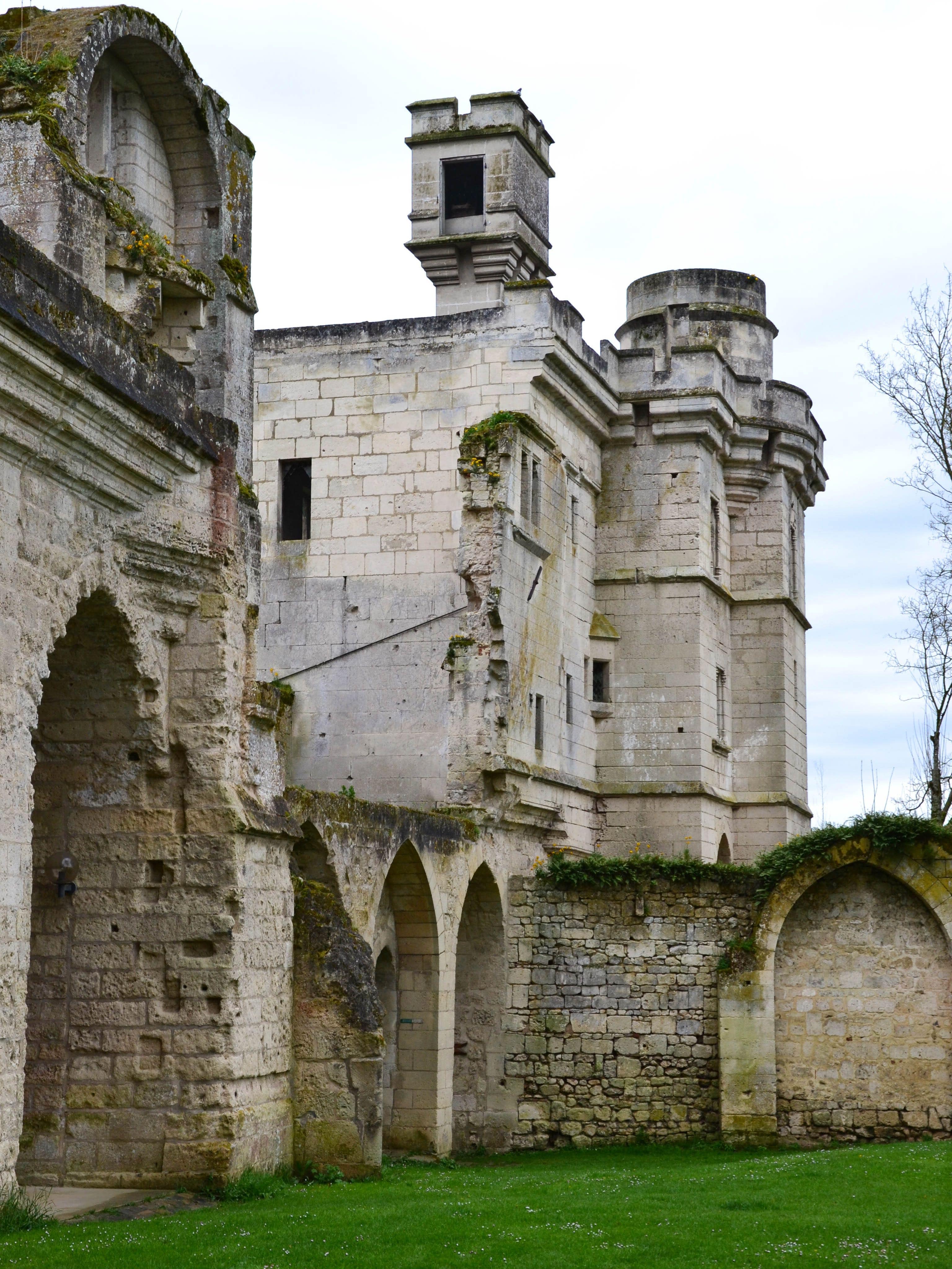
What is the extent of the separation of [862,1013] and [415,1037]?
187 inches

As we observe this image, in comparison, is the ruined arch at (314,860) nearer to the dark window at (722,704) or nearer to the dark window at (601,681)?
the dark window at (601,681)

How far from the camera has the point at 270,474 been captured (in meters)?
22.5

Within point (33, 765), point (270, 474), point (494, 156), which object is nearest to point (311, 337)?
point (270, 474)

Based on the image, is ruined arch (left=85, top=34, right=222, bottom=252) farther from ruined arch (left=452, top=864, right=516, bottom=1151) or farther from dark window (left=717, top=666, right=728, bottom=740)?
dark window (left=717, top=666, right=728, bottom=740)

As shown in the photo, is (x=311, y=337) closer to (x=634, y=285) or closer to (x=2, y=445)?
(x=634, y=285)

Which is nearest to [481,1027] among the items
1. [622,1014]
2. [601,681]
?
[622,1014]

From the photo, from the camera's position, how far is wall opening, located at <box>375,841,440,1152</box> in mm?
18031

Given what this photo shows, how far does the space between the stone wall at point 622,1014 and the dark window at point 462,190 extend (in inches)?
386

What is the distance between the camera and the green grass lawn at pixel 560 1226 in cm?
977

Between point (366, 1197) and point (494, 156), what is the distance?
623 inches

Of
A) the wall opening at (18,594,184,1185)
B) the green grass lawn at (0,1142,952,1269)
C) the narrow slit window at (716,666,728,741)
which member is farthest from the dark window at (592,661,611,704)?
the wall opening at (18,594,184,1185)

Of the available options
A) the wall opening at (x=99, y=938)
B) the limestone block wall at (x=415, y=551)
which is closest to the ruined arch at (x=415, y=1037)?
the limestone block wall at (x=415, y=551)

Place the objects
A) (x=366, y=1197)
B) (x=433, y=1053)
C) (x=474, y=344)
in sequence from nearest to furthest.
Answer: (x=366, y=1197) < (x=433, y=1053) < (x=474, y=344)

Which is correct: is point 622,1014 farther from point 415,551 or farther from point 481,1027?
point 415,551
